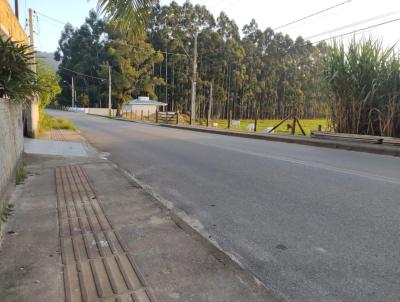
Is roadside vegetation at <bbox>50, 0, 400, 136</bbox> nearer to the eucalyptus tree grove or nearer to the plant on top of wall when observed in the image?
the eucalyptus tree grove

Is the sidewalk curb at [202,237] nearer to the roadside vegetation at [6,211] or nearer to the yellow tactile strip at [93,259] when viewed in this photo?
the yellow tactile strip at [93,259]

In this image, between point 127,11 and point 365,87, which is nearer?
point 127,11

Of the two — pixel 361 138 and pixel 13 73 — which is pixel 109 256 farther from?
pixel 361 138

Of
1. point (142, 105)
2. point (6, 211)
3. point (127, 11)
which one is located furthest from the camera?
point (142, 105)

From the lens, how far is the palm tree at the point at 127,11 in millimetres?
5141

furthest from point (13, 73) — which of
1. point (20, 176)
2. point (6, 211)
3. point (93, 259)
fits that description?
point (93, 259)

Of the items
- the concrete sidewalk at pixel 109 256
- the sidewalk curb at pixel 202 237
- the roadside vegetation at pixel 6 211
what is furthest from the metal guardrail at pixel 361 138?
the roadside vegetation at pixel 6 211

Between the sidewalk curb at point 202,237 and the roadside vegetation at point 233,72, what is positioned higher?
the roadside vegetation at point 233,72

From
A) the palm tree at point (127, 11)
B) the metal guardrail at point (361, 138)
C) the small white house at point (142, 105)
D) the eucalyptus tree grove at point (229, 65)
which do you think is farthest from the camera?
the eucalyptus tree grove at point (229, 65)

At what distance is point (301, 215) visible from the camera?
4.04 m

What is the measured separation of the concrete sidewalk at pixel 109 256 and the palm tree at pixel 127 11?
9.49ft

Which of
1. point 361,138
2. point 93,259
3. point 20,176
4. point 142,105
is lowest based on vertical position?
point 93,259

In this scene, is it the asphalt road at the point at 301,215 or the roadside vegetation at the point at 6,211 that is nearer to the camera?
the asphalt road at the point at 301,215

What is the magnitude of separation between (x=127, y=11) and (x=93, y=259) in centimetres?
398
